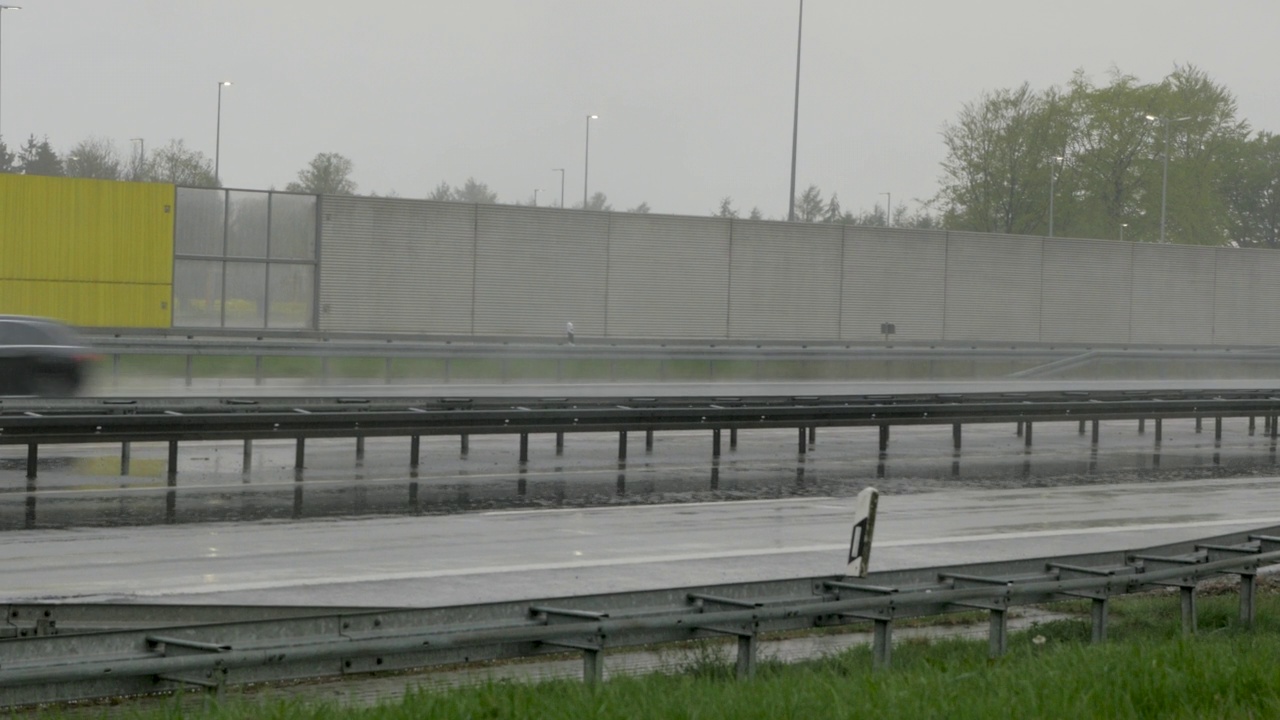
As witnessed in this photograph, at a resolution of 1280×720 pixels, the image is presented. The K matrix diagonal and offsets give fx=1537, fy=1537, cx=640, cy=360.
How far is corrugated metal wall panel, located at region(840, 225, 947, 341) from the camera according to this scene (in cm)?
5056

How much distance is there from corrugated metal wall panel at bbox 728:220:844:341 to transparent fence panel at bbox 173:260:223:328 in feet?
52.8

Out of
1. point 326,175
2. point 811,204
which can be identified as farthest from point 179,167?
point 811,204

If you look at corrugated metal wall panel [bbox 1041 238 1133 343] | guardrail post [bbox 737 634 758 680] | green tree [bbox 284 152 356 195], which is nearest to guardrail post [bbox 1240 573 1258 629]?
guardrail post [bbox 737 634 758 680]

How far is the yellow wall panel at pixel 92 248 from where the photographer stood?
39875 mm

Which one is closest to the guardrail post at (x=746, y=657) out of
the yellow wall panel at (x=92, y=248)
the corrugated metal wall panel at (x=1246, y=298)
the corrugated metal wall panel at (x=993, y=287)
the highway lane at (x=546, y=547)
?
the highway lane at (x=546, y=547)

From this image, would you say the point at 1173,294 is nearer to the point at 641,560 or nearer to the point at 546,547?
the point at 546,547

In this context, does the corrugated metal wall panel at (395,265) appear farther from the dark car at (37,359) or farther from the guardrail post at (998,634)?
the guardrail post at (998,634)

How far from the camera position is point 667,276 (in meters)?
47.8

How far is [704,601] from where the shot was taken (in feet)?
25.7

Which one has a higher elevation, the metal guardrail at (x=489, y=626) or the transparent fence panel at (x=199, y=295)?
the transparent fence panel at (x=199, y=295)

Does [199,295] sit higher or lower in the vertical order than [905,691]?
higher

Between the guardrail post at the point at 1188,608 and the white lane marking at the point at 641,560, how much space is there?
3.57 meters

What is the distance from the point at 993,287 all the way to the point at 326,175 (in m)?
59.2

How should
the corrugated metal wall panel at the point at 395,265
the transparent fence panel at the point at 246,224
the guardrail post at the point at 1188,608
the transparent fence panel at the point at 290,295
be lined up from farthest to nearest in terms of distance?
the corrugated metal wall panel at the point at 395,265 → the transparent fence panel at the point at 290,295 → the transparent fence panel at the point at 246,224 → the guardrail post at the point at 1188,608
